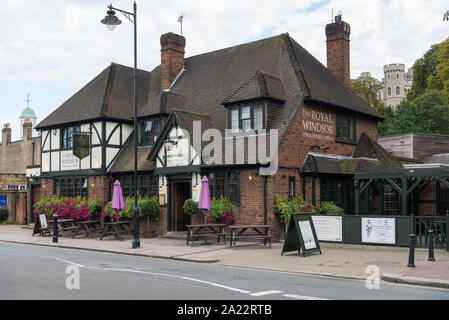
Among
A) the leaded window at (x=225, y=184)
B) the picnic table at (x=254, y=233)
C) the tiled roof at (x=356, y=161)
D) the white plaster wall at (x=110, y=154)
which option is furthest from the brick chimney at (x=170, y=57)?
the picnic table at (x=254, y=233)

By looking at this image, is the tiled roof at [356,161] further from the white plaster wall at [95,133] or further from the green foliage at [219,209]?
the white plaster wall at [95,133]

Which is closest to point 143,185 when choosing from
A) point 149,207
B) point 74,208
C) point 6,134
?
point 149,207

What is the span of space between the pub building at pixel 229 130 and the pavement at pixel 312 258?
117 inches

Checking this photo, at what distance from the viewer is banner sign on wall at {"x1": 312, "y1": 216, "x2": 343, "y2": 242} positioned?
1825 cm

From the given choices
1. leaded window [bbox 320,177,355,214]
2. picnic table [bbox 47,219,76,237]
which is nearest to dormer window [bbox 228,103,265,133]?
leaded window [bbox 320,177,355,214]

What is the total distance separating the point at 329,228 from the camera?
18.5 metres

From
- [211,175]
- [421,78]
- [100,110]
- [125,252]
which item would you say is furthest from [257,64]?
[421,78]

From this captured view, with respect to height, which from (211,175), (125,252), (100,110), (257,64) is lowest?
(125,252)

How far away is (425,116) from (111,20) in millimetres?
36618

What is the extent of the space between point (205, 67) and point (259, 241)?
464 inches
